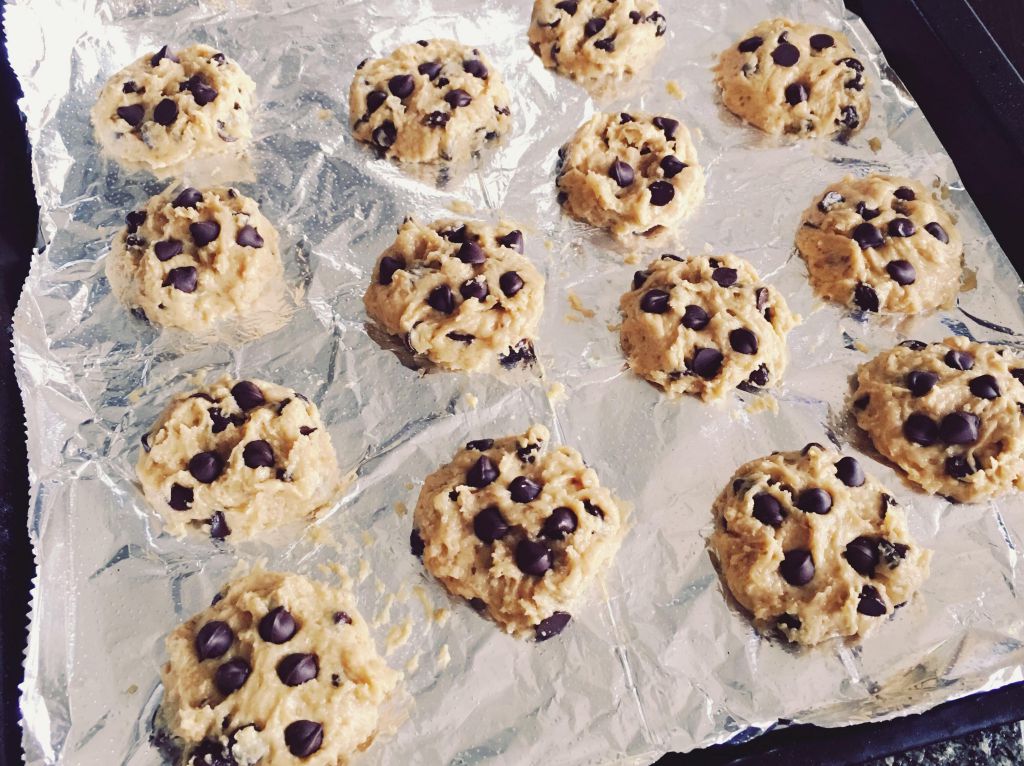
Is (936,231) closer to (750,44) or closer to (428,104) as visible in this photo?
(750,44)

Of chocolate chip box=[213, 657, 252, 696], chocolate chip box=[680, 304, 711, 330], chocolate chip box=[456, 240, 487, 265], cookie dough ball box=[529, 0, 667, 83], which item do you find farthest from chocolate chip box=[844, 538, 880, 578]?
cookie dough ball box=[529, 0, 667, 83]

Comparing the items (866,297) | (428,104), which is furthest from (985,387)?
(428,104)

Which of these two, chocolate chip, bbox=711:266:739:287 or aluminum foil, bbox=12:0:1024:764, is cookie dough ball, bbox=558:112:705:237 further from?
chocolate chip, bbox=711:266:739:287

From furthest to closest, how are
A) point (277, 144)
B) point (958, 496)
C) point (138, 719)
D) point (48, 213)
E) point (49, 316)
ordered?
point (277, 144), point (48, 213), point (49, 316), point (958, 496), point (138, 719)

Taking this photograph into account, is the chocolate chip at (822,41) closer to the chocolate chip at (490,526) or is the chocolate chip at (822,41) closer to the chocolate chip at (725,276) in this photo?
the chocolate chip at (725,276)

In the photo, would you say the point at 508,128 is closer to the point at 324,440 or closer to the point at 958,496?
the point at 324,440

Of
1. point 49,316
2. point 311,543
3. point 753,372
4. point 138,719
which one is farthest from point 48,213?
point 753,372
